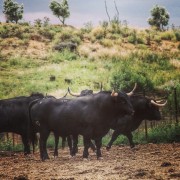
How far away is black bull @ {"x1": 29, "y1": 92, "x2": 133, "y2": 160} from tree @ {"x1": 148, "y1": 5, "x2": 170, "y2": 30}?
6286 cm

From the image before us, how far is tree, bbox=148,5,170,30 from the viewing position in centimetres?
7225

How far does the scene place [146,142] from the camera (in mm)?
14195

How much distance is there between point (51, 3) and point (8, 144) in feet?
175

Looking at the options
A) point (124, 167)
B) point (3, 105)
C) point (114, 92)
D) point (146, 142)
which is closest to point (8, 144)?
point (3, 105)

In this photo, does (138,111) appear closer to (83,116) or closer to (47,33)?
(83,116)

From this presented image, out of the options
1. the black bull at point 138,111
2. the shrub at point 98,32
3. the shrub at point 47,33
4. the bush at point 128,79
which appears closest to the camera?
the black bull at point 138,111

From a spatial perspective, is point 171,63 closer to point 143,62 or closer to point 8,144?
point 143,62

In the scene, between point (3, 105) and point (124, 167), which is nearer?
point (124, 167)

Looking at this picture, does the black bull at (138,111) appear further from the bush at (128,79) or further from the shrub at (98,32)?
the shrub at (98,32)

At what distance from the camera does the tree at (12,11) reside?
6649 cm

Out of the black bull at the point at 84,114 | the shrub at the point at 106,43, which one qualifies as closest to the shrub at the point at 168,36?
the shrub at the point at 106,43

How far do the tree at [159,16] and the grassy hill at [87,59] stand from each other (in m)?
18.9

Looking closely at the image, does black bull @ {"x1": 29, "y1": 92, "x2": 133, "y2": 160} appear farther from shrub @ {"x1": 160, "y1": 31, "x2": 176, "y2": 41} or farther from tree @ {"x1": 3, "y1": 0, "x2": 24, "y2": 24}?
tree @ {"x1": 3, "y1": 0, "x2": 24, "y2": 24}

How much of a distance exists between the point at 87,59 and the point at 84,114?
30439mm
